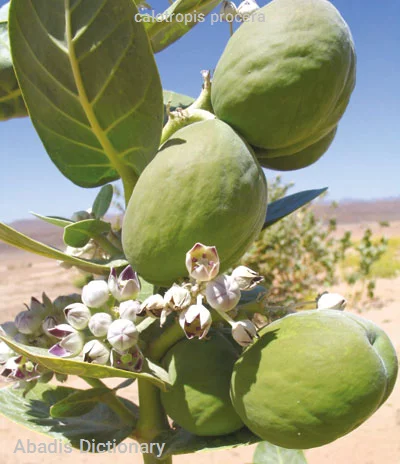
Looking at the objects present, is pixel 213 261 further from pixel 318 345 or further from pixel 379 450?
pixel 379 450

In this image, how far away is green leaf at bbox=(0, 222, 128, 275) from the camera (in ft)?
2.53

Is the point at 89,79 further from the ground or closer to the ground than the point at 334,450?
further from the ground

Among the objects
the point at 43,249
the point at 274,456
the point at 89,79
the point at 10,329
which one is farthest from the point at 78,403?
the point at 274,456

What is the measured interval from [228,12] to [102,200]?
425 millimetres

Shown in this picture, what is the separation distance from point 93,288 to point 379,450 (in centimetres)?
347

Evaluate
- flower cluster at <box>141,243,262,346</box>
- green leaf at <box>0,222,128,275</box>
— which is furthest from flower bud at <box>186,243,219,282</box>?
green leaf at <box>0,222,128,275</box>

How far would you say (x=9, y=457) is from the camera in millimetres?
3836

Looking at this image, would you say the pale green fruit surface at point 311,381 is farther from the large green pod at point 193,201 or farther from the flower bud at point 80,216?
the flower bud at point 80,216

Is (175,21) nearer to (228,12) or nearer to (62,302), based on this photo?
(228,12)

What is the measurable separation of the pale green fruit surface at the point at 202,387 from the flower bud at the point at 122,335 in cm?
12

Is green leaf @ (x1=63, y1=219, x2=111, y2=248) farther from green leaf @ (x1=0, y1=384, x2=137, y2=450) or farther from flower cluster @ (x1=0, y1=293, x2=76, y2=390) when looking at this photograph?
green leaf @ (x1=0, y1=384, x2=137, y2=450)

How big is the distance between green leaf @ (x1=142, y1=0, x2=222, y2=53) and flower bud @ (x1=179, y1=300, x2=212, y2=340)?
529 mm

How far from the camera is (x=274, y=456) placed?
1.36m

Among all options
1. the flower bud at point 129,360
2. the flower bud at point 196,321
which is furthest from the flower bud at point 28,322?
the flower bud at point 196,321
